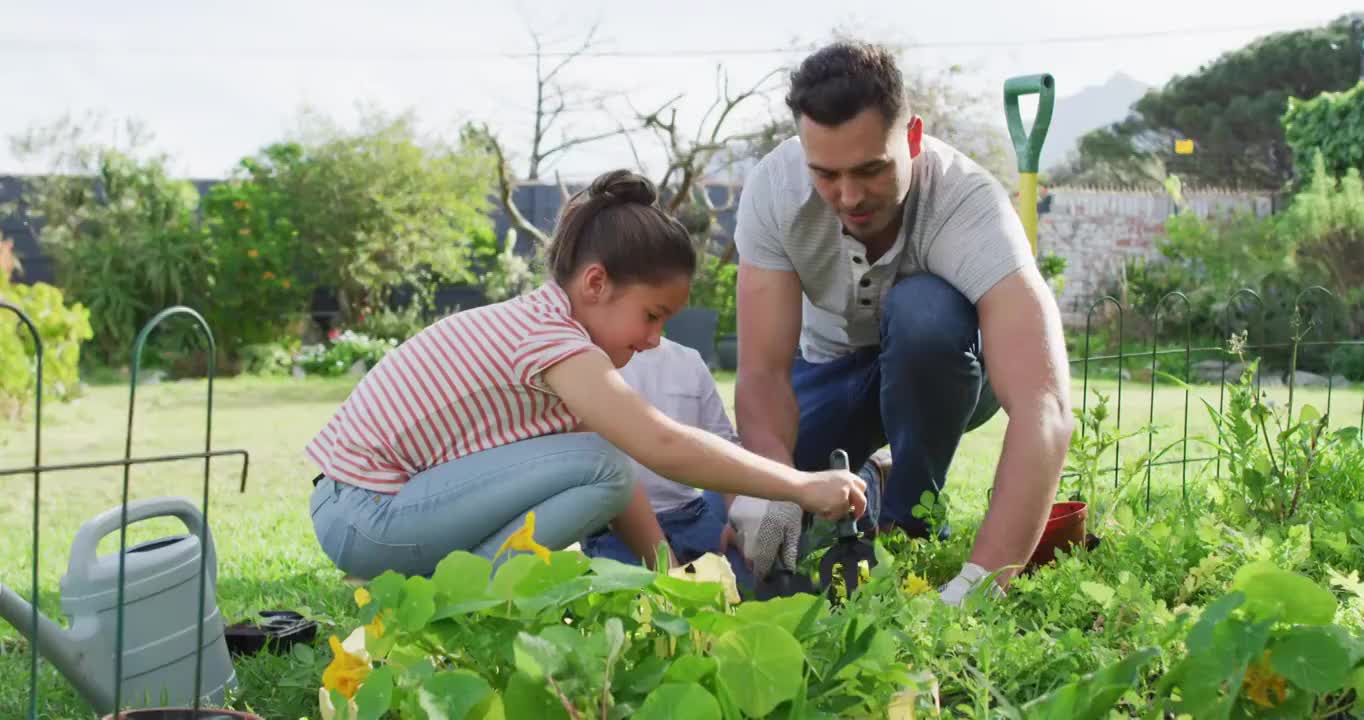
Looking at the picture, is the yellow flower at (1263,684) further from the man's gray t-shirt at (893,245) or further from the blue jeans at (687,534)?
the blue jeans at (687,534)

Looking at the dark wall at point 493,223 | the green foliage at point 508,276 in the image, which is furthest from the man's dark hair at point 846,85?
the green foliage at point 508,276

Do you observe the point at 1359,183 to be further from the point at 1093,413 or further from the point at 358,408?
the point at 358,408

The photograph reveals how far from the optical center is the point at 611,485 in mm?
1955

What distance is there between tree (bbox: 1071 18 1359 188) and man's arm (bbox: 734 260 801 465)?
2074 cm

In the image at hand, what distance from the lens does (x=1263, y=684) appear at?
3.16ft

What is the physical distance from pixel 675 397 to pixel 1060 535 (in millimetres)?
896

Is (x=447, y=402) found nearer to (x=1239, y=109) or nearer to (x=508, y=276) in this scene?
(x=508, y=276)

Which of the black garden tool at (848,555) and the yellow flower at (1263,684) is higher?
the yellow flower at (1263,684)

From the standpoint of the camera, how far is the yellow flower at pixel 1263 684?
0.96m

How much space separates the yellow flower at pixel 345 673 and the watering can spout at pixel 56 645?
23.7 inches

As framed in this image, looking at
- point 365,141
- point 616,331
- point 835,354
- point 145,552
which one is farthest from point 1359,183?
point 145,552

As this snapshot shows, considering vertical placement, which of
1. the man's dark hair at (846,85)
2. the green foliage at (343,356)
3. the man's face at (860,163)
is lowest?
the green foliage at (343,356)

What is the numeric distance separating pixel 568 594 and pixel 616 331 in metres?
1.08

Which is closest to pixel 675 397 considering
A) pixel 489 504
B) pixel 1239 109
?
pixel 489 504
